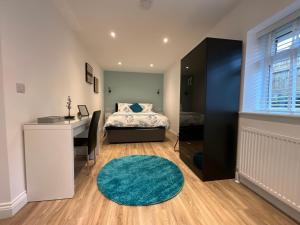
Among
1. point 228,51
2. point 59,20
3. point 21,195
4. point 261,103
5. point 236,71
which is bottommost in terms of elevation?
point 21,195

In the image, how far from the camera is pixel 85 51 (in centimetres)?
343

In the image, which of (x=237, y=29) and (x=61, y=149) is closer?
(x=61, y=149)

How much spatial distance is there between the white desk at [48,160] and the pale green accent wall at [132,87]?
4.52m

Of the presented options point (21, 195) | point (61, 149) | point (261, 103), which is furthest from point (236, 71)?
point (21, 195)

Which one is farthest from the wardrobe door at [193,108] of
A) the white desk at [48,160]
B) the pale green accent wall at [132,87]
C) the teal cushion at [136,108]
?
the pale green accent wall at [132,87]

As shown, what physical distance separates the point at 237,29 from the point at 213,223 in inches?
91.4

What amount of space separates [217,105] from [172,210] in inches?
52.2

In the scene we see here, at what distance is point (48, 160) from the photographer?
4.91 ft

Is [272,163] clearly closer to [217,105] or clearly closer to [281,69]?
[217,105]

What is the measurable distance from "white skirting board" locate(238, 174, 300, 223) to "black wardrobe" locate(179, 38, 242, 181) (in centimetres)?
18

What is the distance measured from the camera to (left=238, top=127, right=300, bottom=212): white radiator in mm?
1215

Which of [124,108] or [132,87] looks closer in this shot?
[124,108]

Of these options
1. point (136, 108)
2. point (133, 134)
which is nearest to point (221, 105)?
point (133, 134)

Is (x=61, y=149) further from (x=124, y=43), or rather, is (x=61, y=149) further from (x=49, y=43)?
(x=124, y=43)
